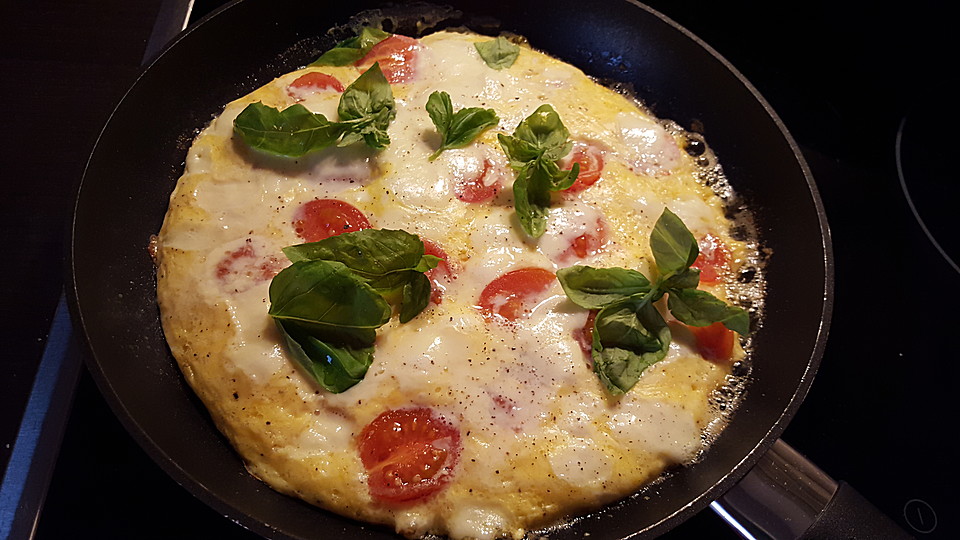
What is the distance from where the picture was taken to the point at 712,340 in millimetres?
1788

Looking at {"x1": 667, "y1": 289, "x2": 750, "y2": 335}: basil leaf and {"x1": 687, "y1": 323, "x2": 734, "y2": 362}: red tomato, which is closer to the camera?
{"x1": 667, "y1": 289, "x2": 750, "y2": 335}: basil leaf

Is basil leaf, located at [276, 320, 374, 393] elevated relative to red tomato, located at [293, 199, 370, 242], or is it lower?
lower

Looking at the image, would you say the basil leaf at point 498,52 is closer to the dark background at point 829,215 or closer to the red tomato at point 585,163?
the red tomato at point 585,163

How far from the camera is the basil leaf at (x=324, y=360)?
154 cm

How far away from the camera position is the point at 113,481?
67.2 inches

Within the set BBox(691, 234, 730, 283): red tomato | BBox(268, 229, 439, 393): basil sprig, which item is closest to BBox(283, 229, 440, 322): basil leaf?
BBox(268, 229, 439, 393): basil sprig

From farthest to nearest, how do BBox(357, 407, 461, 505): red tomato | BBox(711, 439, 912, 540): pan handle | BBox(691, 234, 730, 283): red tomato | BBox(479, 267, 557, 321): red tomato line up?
BBox(691, 234, 730, 283): red tomato < BBox(479, 267, 557, 321): red tomato < BBox(711, 439, 912, 540): pan handle < BBox(357, 407, 461, 505): red tomato

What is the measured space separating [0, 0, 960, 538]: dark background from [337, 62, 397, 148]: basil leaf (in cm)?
60

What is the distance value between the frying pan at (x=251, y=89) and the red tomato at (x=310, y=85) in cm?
22

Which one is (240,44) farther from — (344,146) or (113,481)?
(113,481)

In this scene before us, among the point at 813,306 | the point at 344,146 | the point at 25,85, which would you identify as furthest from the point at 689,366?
the point at 25,85

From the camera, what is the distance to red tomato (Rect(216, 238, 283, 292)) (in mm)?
1685

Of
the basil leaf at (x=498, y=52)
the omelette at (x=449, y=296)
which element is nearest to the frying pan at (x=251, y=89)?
the omelette at (x=449, y=296)

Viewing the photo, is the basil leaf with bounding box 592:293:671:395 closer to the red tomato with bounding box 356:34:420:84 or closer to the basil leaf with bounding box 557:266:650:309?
the basil leaf with bounding box 557:266:650:309
